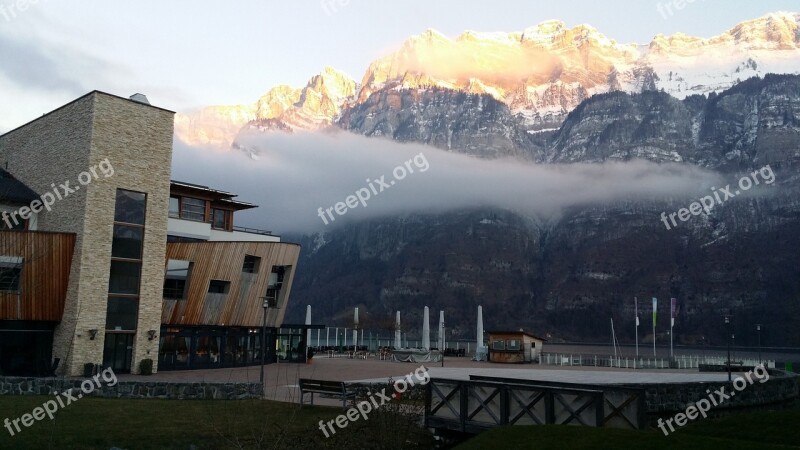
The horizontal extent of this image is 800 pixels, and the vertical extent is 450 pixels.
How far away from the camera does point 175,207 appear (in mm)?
41000

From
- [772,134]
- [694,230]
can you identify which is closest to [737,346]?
[694,230]

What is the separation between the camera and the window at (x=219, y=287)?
38.5 metres

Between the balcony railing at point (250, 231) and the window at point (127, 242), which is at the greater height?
the balcony railing at point (250, 231)

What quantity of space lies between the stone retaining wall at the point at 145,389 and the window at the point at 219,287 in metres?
15.9

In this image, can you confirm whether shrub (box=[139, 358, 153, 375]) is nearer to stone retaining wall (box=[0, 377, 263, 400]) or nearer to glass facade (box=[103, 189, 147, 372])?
glass facade (box=[103, 189, 147, 372])

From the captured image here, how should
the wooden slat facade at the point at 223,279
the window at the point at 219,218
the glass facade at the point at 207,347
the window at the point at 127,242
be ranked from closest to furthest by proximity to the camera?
the window at the point at 127,242
the glass facade at the point at 207,347
the wooden slat facade at the point at 223,279
the window at the point at 219,218

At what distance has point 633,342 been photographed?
160m

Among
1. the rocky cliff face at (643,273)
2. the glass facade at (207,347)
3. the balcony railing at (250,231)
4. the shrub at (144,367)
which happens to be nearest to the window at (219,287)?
the glass facade at (207,347)

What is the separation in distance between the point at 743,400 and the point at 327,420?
1844 centimetres

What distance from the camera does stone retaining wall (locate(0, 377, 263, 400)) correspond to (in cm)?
2147

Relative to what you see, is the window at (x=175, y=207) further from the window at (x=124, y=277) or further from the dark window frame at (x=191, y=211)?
the window at (x=124, y=277)

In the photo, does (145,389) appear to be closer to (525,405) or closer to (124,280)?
(124,280)

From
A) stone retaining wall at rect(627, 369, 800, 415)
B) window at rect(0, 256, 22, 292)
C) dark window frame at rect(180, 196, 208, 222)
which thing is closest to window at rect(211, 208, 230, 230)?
dark window frame at rect(180, 196, 208, 222)

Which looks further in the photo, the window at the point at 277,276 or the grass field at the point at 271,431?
the window at the point at 277,276
